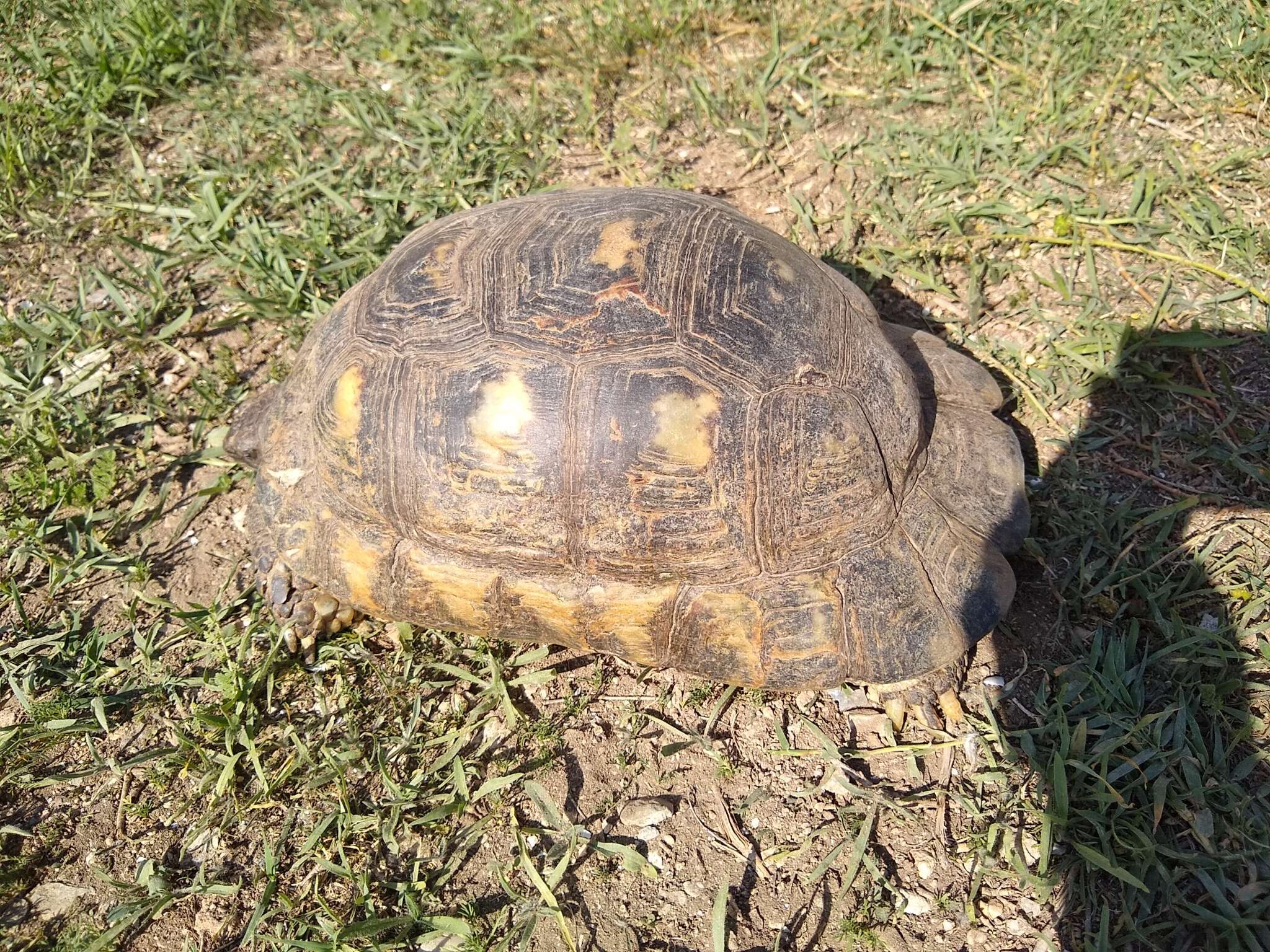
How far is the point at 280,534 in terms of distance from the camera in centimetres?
330

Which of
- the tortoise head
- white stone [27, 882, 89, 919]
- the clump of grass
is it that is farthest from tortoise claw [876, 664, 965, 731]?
the clump of grass

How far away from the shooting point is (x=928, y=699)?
3049mm

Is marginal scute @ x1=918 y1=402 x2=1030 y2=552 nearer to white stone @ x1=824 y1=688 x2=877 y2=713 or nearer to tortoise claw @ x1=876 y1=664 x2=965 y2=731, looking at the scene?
tortoise claw @ x1=876 y1=664 x2=965 y2=731

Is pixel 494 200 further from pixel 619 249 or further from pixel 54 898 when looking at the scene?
pixel 54 898

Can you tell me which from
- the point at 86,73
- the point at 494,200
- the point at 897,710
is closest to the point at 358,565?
the point at 897,710

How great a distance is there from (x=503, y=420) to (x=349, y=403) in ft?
2.23

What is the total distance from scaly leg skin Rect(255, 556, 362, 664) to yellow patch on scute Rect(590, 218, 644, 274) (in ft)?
5.61

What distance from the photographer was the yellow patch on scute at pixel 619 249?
2801 millimetres

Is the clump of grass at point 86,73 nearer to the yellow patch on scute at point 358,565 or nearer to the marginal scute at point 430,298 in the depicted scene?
the marginal scute at point 430,298

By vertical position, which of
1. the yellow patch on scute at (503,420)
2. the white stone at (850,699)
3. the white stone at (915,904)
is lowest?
the white stone at (915,904)

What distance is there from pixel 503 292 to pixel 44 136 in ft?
13.6

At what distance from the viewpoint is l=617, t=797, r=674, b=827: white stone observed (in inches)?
116

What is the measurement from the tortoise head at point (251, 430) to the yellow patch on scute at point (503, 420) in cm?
127

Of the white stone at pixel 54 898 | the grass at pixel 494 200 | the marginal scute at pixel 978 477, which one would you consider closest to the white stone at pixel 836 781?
the grass at pixel 494 200
